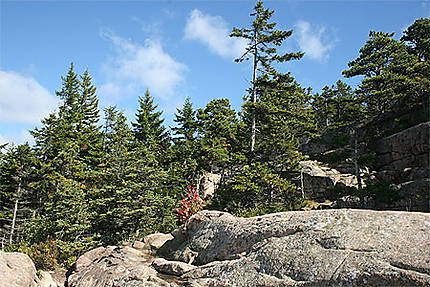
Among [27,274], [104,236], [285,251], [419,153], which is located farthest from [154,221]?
[419,153]

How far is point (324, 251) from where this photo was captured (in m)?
5.39

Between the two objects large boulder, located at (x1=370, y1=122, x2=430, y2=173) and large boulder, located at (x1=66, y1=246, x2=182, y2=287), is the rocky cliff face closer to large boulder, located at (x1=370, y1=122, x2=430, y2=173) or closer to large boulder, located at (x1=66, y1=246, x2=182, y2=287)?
large boulder, located at (x1=370, y1=122, x2=430, y2=173)

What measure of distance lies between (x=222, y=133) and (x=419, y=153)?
49.1 ft

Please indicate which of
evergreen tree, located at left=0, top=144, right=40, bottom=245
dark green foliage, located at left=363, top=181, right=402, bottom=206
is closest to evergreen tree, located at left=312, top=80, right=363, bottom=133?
dark green foliage, located at left=363, top=181, right=402, bottom=206

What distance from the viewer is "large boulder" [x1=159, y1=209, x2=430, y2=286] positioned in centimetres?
448

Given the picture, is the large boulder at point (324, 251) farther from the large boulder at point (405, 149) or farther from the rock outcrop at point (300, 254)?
the large boulder at point (405, 149)

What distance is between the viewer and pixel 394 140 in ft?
70.6

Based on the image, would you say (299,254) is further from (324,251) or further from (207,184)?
(207,184)

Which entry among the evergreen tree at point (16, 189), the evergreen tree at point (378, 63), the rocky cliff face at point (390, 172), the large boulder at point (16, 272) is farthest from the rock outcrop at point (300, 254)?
the evergreen tree at point (378, 63)

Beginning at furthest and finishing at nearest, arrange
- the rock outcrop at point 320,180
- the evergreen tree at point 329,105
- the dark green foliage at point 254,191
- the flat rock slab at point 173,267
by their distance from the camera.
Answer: the evergreen tree at point 329,105 < the rock outcrop at point 320,180 < the dark green foliage at point 254,191 < the flat rock slab at point 173,267

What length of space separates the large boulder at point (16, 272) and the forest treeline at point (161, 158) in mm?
3586

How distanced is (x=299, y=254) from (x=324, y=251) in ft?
1.57

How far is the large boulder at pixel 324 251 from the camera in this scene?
14.7 feet

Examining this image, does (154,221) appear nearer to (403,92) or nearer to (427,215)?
(427,215)
